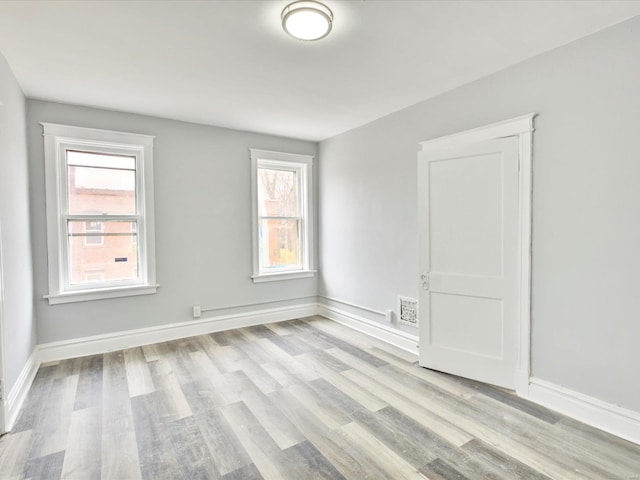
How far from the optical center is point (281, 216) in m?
4.82

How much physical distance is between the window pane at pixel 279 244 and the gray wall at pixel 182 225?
274mm

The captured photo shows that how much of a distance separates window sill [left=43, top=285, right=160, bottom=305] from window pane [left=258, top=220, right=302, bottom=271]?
4.79ft

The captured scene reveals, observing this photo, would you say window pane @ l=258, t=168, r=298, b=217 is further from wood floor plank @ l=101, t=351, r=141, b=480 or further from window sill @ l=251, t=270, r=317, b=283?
wood floor plank @ l=101, t=351, r=141, b=480

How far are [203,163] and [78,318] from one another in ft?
7.09

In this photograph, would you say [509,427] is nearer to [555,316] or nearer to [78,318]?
[555,316]

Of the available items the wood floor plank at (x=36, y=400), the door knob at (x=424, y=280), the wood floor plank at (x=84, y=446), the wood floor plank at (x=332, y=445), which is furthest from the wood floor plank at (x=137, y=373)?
the door knob at (x=424, y=280)

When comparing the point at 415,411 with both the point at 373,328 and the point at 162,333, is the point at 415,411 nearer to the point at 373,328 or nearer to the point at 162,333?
the point at 373,328

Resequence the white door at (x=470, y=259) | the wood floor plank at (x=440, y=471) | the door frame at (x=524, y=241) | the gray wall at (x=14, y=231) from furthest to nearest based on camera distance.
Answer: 1. the white door at (x=470, y=259)
2. the door frame at (x=524, y=241)
3. the gray wall at (x=14, y=231)
4. the wood floor plank at (x=440, y=471)

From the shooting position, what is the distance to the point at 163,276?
3.92 metres

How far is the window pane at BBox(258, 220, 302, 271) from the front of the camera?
15.4 ft

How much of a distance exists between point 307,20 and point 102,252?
3.19 m

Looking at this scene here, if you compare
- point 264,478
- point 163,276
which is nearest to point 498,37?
point 264,478

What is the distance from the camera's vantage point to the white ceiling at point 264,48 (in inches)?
76.0

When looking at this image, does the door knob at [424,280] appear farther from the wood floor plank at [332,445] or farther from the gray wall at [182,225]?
the gray wall at [182,225]
